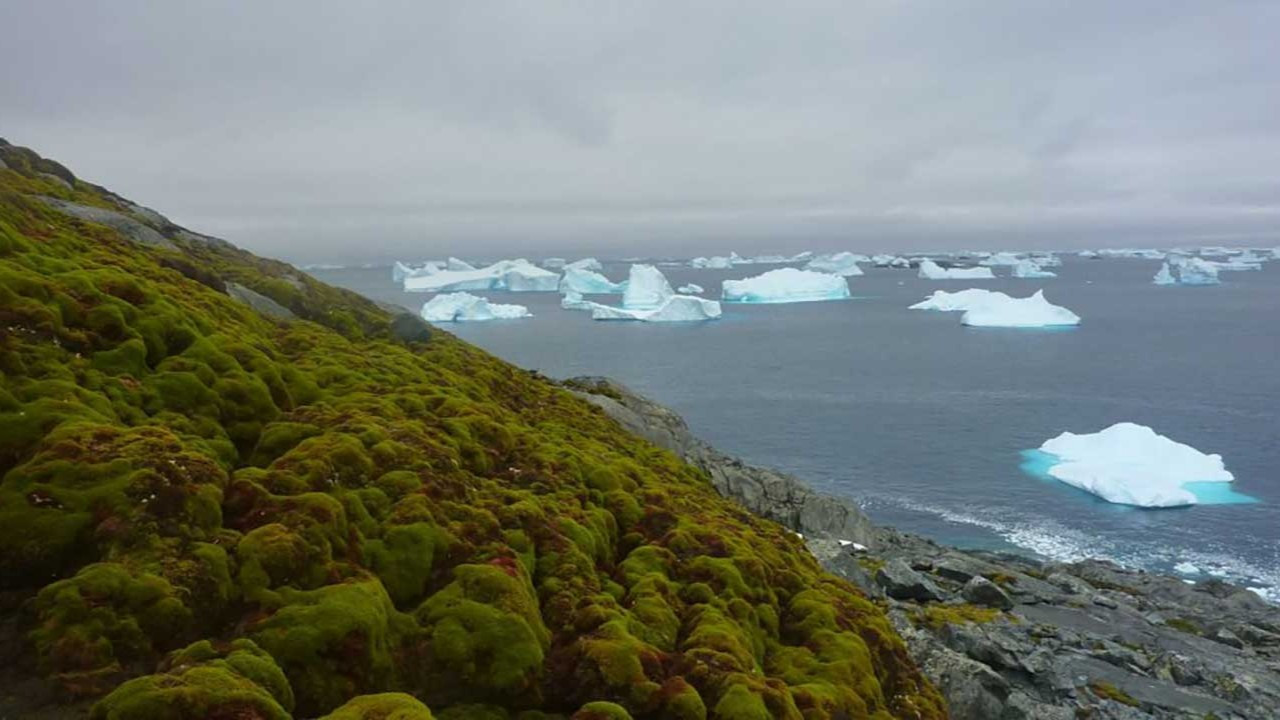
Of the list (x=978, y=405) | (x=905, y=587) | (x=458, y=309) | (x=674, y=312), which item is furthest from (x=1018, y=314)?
(x=905, y=587)

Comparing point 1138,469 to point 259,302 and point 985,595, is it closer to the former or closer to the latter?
point 985,595

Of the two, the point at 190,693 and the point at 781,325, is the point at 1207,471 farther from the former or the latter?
the point at 781,325

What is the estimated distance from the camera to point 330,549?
12297 mm

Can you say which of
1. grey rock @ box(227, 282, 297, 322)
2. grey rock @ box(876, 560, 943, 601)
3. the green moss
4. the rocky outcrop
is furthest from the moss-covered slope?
the rocky outcrop

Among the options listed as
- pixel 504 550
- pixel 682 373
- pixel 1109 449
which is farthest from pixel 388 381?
pixel 682 373

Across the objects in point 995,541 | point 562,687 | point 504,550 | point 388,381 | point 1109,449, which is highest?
point 388,381

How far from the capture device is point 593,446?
23.0 m

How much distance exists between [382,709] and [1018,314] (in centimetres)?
18517

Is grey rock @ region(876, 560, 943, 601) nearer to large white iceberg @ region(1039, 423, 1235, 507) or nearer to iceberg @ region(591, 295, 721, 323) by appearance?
large white iceberg @ region(1039, 423, 1235, 507)

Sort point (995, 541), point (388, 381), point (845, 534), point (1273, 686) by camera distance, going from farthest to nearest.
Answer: point (995, 541), point (845, 534), point (1273, 686), point (388, 381)

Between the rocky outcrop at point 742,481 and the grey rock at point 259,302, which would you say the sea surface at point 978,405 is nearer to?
the rocky outcrop at point 742,481

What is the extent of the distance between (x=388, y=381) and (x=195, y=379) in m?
5.84

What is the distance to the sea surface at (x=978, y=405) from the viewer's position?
57.7 m

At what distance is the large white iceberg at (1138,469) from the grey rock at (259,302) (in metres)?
64.3
